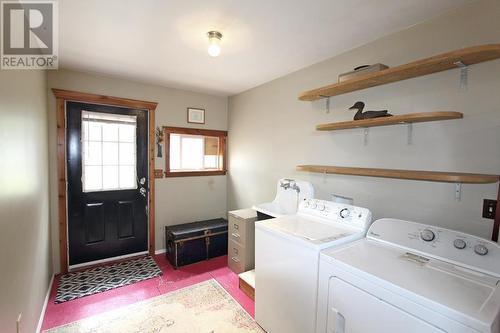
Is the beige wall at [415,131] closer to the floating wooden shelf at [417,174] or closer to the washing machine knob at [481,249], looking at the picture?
the floating wooden shelf at [417,174]

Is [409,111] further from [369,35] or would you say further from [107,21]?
[107,21]

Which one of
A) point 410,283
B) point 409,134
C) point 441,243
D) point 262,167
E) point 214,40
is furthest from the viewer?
point 262,167

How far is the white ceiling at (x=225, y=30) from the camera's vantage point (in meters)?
1.58

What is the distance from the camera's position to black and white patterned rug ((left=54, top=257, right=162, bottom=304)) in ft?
8.23

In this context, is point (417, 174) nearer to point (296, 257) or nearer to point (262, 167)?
point (296, 257)

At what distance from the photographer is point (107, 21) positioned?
1.78 metres

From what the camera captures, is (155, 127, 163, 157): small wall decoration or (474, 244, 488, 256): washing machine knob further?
(155, 127, 163, 157): small wall decoration

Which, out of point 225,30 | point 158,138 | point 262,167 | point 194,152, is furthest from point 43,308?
point 225,30

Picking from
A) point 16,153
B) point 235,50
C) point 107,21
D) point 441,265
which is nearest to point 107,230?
point 16,153

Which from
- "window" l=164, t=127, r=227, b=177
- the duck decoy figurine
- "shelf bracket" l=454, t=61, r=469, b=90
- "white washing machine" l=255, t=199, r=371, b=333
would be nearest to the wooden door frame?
"window" l=164, t=127, r=227, b=177

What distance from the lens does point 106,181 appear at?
3.10m

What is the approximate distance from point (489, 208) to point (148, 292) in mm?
3030

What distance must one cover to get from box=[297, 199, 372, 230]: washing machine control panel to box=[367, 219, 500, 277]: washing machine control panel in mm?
98

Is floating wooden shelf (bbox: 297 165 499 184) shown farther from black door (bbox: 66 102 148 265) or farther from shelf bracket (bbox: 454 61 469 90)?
black door (bbox: 66 102 148 265)
